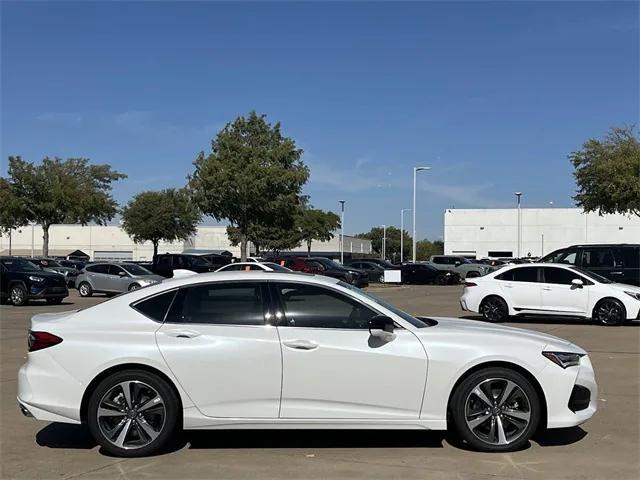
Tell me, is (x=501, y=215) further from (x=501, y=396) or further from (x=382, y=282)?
(x=501, y=396)

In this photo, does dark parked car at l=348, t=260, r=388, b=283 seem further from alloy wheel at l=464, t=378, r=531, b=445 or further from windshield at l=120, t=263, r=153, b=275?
alloy wheel at l=464, t=378, r=531, b=445

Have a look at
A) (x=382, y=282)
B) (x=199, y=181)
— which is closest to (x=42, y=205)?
(x=199, y=181)

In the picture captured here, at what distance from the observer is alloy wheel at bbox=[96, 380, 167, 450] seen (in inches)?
235

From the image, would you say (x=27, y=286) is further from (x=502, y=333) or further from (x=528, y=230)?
(x=528, y=230)

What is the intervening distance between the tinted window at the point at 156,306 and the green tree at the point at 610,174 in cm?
3033

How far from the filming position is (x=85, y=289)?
2834 cm

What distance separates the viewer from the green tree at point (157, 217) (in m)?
58.1

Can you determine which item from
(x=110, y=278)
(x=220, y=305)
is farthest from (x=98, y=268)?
(x=220, y=305)

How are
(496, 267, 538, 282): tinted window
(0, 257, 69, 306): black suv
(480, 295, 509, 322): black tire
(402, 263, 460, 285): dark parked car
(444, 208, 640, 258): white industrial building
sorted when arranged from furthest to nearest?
1. (444, 208, 640, 258): white industrial building
2. (402, 263, 460, 285): dark parked car
3. (0, 257, 69, 306): black suv
4. (480, 295, 509, 322): black tire
5. (496, 267, 538, 282): tinted window

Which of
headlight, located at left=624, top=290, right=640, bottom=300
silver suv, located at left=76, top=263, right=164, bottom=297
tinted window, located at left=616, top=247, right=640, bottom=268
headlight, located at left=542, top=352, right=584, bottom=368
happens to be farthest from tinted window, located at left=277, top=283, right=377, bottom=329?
silver suv, located at left=76, top=263, right=164, bottom=297

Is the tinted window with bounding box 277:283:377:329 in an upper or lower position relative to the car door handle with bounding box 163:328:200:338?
upper

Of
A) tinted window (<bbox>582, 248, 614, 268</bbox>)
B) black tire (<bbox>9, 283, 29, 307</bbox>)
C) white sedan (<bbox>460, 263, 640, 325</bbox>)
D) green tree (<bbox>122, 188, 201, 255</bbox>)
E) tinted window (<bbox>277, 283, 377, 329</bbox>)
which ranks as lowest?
black tire (<bbox>9, 283, 29, 307</bbox>)

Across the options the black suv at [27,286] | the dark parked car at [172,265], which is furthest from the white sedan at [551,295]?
the dark parked car at [172,265]

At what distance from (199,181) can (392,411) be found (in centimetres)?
3327
